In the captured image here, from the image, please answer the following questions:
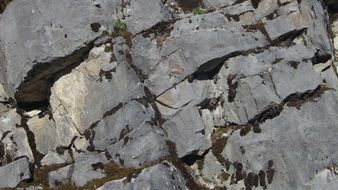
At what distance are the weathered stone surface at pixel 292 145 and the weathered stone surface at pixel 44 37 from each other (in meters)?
8.30

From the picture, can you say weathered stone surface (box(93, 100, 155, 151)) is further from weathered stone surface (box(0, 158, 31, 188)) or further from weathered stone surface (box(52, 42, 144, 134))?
weathered stone surface (box(0, 158, 31, 188))

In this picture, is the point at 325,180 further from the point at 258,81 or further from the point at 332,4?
the point at 332,4

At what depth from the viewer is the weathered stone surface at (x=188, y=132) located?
72.3ft

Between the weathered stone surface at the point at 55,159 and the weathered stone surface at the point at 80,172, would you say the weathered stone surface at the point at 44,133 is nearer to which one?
the weathered stone surface at the point at 55,159

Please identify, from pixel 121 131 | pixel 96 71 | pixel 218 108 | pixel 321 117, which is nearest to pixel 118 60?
pixel 96 71

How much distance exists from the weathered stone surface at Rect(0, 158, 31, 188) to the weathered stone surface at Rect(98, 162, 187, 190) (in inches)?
177

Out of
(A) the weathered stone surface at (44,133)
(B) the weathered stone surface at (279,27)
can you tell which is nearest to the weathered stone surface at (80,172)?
(A) the weathered stone surface at (44,133)

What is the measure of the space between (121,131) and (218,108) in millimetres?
4309

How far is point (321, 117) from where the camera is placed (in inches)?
856

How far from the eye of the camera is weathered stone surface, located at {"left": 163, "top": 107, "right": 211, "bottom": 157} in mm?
22047

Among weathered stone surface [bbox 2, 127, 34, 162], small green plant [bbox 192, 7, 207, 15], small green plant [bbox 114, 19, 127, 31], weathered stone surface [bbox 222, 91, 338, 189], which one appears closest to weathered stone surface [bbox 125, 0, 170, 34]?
small green plant [bbox 114, 19, 127, 31]

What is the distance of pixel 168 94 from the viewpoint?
75.9ft

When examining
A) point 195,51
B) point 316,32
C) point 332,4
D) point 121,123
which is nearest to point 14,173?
point 121,123

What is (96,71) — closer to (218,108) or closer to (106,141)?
(106,141)
